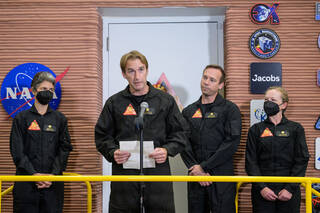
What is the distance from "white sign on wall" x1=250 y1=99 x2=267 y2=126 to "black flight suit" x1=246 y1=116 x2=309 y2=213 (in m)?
0.65

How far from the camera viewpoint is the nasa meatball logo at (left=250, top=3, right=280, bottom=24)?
4531 mm

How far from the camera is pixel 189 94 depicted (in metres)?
4.69

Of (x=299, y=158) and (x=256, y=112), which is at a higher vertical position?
(x=256, y=112)

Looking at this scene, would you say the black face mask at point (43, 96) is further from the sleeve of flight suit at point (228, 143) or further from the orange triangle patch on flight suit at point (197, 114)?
the sleeve of flight suit at point (228, 143)

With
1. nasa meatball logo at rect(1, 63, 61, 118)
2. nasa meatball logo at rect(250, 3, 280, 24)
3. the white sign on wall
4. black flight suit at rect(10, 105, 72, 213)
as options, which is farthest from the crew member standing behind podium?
nasa meatball logo at rect(1, 63, 61, 118)

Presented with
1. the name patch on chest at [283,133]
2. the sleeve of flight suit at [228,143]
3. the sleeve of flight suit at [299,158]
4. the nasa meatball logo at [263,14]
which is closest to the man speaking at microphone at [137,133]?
the sleeve of flight suit at [228,143]

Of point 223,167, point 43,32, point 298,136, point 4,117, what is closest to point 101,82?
point 43,32

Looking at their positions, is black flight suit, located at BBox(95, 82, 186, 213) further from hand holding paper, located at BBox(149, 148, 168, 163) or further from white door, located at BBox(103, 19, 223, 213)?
white door, located at BBox(103, 19, 223, 213)

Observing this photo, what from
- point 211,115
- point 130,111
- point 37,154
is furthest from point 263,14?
point 37,154

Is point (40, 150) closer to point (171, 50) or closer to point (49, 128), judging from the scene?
point (49, 128)

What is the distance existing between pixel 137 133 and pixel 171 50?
6.93ft

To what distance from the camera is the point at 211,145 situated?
369 cm

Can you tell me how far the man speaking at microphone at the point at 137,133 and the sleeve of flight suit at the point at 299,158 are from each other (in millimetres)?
1305

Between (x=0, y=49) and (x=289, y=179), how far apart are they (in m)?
3.76
